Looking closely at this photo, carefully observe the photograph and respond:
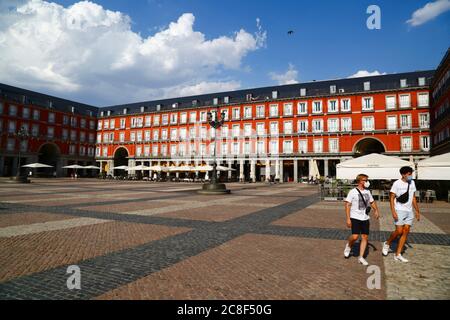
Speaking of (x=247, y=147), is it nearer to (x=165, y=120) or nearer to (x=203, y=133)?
(x=203, y=133)

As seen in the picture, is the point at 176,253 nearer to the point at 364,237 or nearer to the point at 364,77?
the point at 364,237

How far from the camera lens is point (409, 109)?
36.0m

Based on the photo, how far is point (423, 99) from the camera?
35.4 metres

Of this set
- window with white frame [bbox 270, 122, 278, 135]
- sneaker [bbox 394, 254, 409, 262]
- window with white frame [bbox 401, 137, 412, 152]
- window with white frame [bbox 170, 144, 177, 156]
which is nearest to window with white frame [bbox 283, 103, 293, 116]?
window with white frame [bbox 270, 122, 278, 135]

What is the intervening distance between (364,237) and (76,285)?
4.52 m

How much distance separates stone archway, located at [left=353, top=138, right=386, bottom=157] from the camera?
38.9 meters

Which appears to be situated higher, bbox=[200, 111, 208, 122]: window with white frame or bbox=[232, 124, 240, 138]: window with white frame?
bbox=[200, 111, 208, 122]: window with white frame

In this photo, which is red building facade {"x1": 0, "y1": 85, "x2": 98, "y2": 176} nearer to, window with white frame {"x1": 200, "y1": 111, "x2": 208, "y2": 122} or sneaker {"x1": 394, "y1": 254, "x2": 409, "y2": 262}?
window with white frame {"x1": 200, "y1": 111, "x2": 208, "y2": 122}

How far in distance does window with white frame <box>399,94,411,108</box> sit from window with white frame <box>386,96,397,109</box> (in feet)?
2.27

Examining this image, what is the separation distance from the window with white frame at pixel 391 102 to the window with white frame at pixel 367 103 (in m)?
1.93

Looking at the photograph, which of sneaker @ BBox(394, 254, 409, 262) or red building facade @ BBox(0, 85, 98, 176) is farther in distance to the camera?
red building facade @ BBox(0, 85, 98, 176)

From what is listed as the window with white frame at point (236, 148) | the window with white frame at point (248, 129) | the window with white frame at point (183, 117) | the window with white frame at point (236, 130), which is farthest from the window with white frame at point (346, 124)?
the window with white frame at point (183, 117)

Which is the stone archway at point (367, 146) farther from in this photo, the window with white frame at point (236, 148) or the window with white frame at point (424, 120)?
the window with white frame at point (236, 148)

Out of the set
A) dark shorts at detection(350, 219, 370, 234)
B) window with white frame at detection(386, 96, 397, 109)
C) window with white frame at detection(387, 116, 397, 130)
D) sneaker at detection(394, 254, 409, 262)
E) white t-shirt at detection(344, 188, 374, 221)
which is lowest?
sneaker at detection(394, 254, 409, 262)
